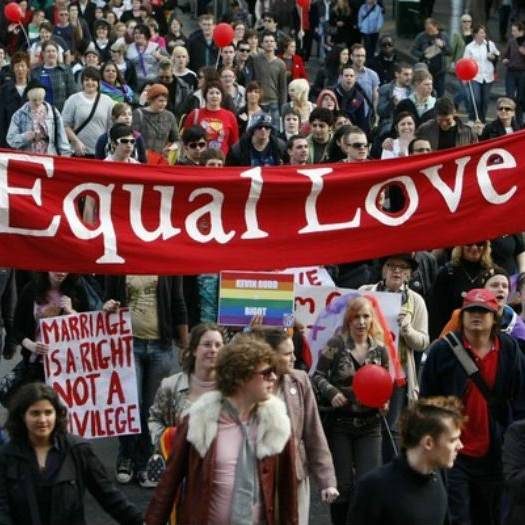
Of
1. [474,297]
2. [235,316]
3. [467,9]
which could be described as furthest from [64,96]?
[467,9]

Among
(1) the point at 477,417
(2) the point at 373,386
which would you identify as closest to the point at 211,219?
(2) the point at 373,386

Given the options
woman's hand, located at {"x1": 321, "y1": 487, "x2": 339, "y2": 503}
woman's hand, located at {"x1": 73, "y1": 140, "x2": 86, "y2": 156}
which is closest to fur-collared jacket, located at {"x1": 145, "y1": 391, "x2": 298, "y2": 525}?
woman's hand, located at {"x1": 321, "y1": 487, "x2": 339, "y2": 503}

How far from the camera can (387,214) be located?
9.64 metres

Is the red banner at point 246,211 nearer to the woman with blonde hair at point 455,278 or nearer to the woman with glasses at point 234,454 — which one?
the woman with blonde hair at point 455,278

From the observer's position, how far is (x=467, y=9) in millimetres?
30422

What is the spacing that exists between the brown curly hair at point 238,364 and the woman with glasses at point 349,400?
1819 millimetres

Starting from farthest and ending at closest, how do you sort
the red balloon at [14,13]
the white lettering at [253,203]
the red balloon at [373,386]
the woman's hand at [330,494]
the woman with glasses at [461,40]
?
the woman with glasses at [461,40] < the red balloon at [14,13] < the white lettering at [253,203] < the red balloon at [373,386] < the woman's hand at [330,494]

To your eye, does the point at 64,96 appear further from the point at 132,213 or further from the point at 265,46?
the point at 132,213

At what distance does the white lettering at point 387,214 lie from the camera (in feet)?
31.5

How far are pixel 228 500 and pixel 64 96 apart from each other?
11.2 meters

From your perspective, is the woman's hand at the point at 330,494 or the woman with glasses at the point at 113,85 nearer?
the woman's hand at the point at 330,494

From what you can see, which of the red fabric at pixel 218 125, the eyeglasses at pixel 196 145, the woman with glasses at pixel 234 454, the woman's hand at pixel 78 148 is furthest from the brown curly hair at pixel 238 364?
the woman's hand at pixel 78 148

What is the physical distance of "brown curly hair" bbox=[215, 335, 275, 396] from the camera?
7.46 metres

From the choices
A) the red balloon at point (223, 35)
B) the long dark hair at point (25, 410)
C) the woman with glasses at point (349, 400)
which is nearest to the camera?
the long dark hair at point (25, 410)
